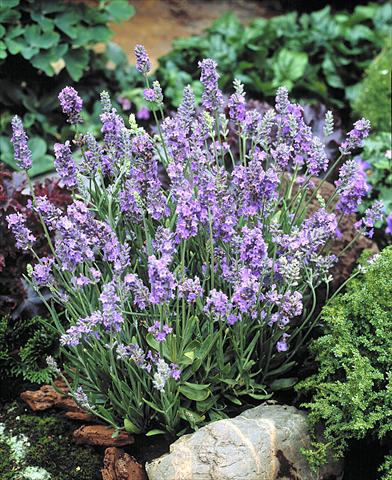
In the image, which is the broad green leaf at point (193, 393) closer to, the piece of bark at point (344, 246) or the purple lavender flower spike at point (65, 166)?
the purple lavender flower spike at point (65, 166)

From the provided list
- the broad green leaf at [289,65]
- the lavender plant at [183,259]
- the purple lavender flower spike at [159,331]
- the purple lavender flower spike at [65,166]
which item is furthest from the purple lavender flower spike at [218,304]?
the broad green leaf at [289,65]

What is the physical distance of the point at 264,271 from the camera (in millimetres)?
2312

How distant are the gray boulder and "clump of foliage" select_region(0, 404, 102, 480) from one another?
0.35m

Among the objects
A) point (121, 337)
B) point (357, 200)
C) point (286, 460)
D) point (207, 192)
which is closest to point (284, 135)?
point (357, 200)

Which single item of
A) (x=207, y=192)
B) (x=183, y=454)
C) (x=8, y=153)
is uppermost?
(x=207, y=192)

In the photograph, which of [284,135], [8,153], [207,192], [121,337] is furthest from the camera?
[8,153]

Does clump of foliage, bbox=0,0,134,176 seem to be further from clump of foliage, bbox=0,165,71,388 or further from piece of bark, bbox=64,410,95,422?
piece of bark, bbox=64,410,95,422

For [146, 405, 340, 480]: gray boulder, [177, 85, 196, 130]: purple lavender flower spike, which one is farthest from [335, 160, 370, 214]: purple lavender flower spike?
[146, 405, 340, 480]: gray boulder

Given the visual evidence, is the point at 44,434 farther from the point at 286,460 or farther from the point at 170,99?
the point at 170,99

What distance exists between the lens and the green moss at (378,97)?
449cm

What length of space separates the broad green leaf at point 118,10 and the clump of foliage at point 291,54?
520 millimetres

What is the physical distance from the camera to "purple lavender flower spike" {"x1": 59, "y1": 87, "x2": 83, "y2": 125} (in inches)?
89.0

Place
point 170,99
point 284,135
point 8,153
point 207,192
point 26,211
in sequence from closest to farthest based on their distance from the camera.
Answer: point 207,192 < point 284,135 < point 26,211 < point 8,153 < point 170,99

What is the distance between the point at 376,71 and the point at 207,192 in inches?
114
